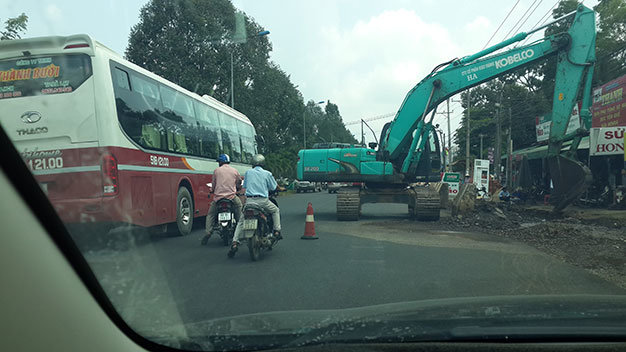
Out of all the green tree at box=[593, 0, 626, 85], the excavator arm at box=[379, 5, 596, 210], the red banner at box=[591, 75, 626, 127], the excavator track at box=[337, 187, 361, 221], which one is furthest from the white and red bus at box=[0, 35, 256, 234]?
the green tree at box=[593, 0, 626, 85]

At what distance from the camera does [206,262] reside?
6.93 metres

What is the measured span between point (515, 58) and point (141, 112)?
8.96m

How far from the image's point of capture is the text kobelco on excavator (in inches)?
470

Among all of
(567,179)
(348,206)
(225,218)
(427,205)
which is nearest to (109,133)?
(225,218)

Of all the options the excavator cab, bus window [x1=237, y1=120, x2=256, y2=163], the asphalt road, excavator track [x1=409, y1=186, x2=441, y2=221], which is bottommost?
the asphalt road

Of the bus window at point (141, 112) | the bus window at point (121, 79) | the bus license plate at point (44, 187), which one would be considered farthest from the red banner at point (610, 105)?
the bus license plate at point (44, 187)

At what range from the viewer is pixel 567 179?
1158 cm

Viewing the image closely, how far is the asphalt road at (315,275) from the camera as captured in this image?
10.1 feet

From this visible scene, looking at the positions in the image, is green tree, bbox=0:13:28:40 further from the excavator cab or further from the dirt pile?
the excavator cab

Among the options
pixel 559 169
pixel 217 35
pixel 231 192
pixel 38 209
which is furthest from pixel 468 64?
pixel 38 209

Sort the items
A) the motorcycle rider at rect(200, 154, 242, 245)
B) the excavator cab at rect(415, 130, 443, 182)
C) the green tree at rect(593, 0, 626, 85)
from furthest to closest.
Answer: the green tree at rect(593, 0, 626, 85) < the excavator cab at rect(415, 130, 443, 182) < the motorcycle rider at rect(200, 154, 242, 245)

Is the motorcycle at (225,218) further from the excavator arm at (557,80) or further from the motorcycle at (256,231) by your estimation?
the excavator arm at (557,80)

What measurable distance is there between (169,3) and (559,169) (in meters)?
9.89

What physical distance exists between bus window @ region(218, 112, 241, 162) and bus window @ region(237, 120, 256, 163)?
1.27 feet
